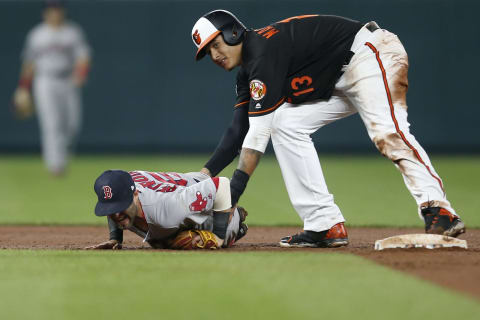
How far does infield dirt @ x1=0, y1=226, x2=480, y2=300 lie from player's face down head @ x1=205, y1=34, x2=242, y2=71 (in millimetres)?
1261

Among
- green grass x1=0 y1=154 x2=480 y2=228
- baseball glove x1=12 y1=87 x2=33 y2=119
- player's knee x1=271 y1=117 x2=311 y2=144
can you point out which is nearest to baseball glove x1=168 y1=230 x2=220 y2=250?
player's knee x1=271 y1=117 x2=311 y2=144

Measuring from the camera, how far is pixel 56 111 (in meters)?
14.2

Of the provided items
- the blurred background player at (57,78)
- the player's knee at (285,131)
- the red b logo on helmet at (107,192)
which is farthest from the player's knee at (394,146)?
the blurred background player at (57,78)

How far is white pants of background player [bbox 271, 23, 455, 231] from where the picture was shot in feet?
18.4

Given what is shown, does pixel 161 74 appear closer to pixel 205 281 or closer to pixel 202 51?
pixel 202 51

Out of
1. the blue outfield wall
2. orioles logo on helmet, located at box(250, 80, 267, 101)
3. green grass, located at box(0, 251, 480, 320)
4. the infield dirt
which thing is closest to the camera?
green grass, located at box(0, 251, 480, 320)

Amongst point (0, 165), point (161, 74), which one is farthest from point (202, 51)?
point (161, 74)

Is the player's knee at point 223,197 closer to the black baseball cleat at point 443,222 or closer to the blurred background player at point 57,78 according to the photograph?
the black baseball cleat at point 443,222

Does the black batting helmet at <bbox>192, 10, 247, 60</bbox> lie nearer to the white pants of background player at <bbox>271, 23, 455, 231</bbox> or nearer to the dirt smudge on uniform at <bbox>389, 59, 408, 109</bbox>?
the white pants of background player at <bbox>271, 23, 455, 231</bbox>

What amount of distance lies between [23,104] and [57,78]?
6.49ft

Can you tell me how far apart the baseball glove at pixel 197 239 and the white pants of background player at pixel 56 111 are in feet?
29.3

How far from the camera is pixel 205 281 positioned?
429 centimetres

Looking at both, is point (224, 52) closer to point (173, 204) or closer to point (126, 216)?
point (173, 204)

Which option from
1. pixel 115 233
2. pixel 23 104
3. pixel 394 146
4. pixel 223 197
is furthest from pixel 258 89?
pixel 23 104
